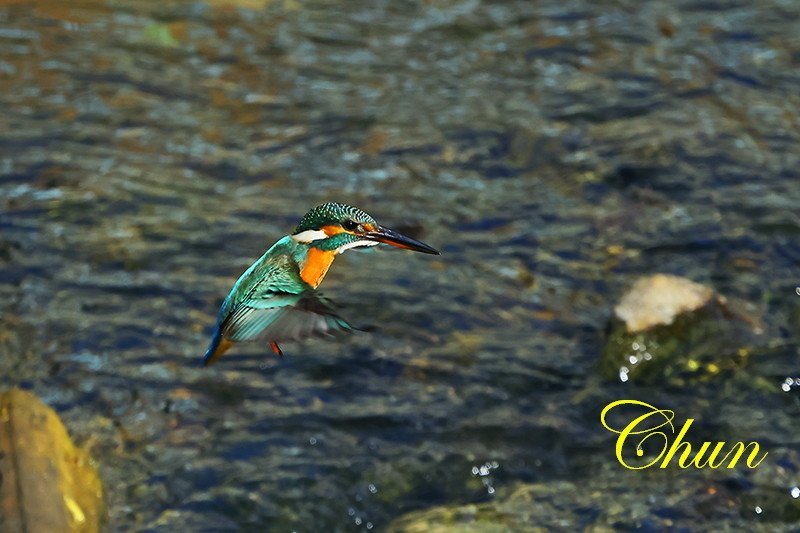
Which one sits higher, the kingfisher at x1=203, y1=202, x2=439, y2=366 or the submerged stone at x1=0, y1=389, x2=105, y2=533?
the kingfisher at x1=203, y1=202, x2=439, y2=366

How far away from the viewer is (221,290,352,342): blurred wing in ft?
10.5

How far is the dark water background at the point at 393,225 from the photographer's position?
5090mm

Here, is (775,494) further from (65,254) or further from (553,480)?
(65,254)

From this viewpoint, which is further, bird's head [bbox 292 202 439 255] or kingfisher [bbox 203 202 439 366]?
bird's head [bbox 292 202 439 255]

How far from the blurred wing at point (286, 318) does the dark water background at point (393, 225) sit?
1.55 m

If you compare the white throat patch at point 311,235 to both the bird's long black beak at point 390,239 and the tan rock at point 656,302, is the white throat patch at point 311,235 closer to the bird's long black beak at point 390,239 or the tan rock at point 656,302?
the bird's long black beak at point 390,239

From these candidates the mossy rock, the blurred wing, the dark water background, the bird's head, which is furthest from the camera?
the mossy rock

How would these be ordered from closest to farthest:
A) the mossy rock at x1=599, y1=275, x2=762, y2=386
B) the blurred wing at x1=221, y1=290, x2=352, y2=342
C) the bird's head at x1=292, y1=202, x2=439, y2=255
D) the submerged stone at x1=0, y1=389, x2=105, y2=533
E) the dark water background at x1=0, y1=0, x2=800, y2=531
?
the blurred wing at x1=221, y1=290, x2=352, y2=342
the bird's head at x1=292, y1=202, x2=439, y2=255
the submerged stone at x1=0, y1=389, x2=105, y2=533
the dark water background at x1=0, y1=0, x2=800, y2=531
the mossy rock at x1=599, y1=275, x2=762, y2=386

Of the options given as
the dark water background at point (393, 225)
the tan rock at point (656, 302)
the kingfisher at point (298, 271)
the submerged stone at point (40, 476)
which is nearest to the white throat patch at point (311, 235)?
the kingfisher at point (298, 271)

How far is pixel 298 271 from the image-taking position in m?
3.55

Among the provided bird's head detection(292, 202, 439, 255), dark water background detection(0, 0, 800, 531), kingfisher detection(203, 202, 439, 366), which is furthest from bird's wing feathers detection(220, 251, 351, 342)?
dark water background detection(0, 0, 800, 531)

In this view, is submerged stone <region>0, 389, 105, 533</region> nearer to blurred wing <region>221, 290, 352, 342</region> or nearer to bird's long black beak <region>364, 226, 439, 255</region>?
blurred wing <region>221, 290, 352, 342</region>

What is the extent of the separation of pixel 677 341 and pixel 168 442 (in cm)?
212

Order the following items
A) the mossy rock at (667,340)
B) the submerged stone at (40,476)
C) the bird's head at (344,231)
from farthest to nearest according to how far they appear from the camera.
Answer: the mossy rock at (667,340), the submerged stone at (40,476), the bird's head at (344,231)
